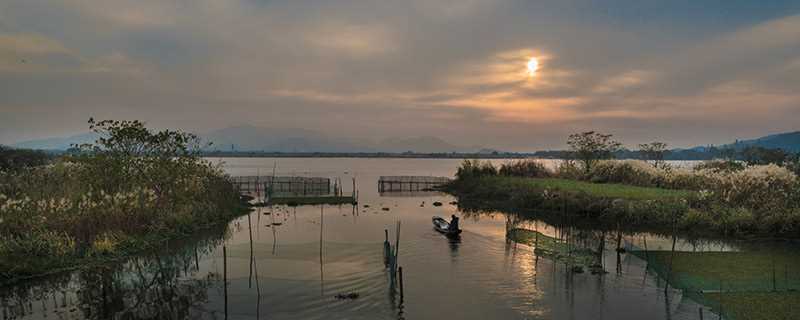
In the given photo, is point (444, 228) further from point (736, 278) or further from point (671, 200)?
point (671, 200)

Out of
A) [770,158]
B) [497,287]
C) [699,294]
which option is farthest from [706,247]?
[770,158]

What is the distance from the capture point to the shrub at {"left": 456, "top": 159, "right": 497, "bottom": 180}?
50562mm

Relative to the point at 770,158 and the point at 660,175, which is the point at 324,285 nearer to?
the point at 660,175

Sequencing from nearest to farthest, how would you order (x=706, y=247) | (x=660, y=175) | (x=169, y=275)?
(x=169, y=275) < (x=706, y=247) < (x=660, y=175)

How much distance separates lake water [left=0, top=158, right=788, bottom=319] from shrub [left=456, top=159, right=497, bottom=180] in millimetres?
28455

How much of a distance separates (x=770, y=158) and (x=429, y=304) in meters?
68.6

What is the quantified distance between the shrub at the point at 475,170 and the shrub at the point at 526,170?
1.19m

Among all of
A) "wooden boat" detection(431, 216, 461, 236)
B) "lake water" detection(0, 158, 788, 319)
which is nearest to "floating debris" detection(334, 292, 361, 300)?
"lake water" detection(0, 158, 788, 319)

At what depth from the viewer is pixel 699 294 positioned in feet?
43.0

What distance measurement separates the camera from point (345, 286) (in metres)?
14.5

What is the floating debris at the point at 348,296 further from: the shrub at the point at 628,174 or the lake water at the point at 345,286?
the shrub at the point at 628,174

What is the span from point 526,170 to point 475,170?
5628 millimetres

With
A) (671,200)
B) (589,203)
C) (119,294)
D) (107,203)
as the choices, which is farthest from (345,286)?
(671,200)

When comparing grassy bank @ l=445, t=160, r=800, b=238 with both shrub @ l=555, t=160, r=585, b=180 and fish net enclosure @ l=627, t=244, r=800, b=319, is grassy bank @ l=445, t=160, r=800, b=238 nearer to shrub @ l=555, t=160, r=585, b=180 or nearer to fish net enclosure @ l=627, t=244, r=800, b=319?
shrub @ l=555, t=160, r=585, b=180
